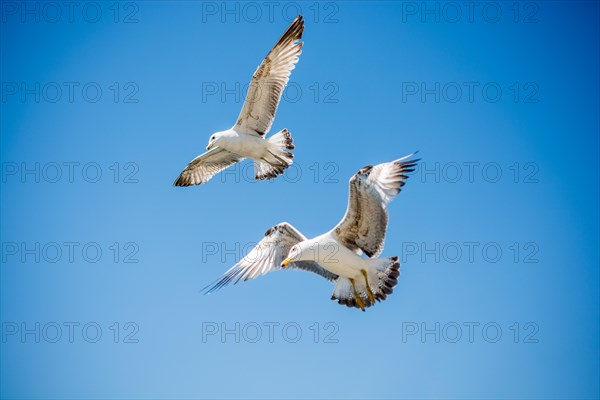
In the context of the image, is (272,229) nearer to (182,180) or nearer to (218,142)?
(218,142)

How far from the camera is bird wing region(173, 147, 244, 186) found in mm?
11367

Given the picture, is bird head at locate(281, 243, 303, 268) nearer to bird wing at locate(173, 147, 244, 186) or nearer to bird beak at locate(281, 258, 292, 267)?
bird beak at locate(281, 258, 292, 267)

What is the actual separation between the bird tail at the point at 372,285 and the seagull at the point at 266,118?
8.45 feet

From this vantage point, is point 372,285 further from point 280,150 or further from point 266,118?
point 266,118

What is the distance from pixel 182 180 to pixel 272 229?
3.64 metres

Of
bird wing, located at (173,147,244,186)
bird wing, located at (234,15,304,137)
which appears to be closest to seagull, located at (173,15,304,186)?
bird wing, located at (234,15,304,137)

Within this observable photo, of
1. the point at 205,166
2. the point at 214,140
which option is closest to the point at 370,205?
the point at 214,140

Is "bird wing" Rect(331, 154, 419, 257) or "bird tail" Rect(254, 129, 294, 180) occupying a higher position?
"bird tail" Rect(254, 129, 294, 180)

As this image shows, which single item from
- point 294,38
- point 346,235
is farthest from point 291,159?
point 346,235

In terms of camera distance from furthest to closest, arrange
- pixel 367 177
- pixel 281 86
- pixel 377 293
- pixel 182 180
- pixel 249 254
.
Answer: pixel 182 180 → pixel 281 86 → pixel 249 254 → pixel 377 293 → pixel 367 177

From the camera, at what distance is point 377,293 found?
8.24 meters

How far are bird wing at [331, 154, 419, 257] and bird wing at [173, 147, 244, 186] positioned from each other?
148 inches

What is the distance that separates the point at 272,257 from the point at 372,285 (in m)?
1.29

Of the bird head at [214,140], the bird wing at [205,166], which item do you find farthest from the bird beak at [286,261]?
the bird wing at [205,166]
